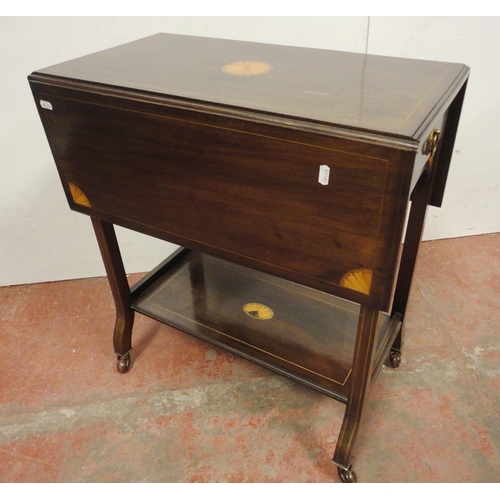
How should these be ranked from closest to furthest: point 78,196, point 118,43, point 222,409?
point 78,196 → point 222,409 → point 118,43

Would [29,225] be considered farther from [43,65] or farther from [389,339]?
[389,339]

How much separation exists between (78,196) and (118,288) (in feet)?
1.22

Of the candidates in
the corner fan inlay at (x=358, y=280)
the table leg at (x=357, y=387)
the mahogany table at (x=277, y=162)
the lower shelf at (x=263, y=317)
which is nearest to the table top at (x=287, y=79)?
the mahogany table at (x=277, y=162)

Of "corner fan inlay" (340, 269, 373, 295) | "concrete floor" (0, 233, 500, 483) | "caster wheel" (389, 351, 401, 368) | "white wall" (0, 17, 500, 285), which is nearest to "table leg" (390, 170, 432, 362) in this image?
"caster wheel" (389, 351, 401, 368)

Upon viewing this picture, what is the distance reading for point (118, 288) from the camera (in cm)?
152

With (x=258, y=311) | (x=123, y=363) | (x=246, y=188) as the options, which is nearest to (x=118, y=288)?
(x=123, y=363)

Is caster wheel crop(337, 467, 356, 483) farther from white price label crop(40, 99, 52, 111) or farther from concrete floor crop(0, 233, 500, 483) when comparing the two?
white price label crop(40, 99, 52, 111)

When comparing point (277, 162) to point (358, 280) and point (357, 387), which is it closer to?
point (358, 280)

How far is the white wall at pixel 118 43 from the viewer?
5.28 ft

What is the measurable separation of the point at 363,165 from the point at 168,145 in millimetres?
440

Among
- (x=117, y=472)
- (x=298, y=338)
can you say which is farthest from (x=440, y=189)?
(x=117, y=472)

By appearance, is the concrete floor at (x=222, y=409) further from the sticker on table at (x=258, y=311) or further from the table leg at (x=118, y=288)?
the sticker on table at (x=258, y=311)

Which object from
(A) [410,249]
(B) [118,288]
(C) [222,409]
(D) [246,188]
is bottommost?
(C) [222,409]

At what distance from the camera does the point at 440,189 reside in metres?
1.25
